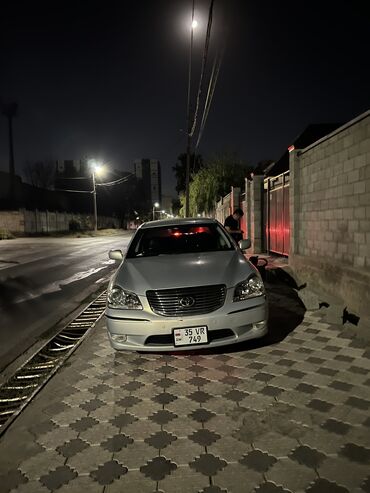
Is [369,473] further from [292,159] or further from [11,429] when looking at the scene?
[292,159]

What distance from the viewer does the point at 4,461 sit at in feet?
8.87

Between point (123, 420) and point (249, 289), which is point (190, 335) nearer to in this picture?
point (249, 289)

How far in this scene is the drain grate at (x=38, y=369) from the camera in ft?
11.9

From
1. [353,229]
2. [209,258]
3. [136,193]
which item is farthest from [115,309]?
[136,193]

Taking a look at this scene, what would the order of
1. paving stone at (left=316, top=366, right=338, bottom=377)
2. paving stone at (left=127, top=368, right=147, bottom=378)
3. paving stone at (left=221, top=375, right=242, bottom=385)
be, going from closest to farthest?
paving stone at (left=221, top=375, right=242, bottom=385), paving stone at (left=316, top=366, right=338, bottom=377), paving stone at (left=127, top=368, right=147, bottom=378)

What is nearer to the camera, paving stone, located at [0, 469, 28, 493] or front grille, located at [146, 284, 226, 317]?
paving stone, located at [0, 469, 28, 493]

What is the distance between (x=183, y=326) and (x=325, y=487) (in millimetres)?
1933

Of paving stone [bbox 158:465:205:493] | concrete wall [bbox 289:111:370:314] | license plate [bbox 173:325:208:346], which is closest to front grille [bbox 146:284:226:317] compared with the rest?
license plate [bbox 173:325:208:346]

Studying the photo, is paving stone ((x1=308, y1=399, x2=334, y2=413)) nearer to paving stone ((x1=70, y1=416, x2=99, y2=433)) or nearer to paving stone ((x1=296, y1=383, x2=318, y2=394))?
paving stone ((x1=296, y1=383, x2=318, y2=394))

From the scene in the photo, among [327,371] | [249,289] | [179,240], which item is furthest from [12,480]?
[179,240]

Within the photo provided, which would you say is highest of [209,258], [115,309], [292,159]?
[292,159]

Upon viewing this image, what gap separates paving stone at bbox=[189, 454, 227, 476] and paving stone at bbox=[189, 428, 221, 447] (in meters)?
0.15

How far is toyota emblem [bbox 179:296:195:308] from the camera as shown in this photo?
3965 mm

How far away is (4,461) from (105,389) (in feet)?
3.85
